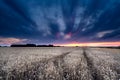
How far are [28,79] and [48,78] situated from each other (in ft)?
3.26

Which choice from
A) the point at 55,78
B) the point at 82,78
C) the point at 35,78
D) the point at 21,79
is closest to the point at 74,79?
the point at 82,78

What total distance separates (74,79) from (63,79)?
598 millimetres

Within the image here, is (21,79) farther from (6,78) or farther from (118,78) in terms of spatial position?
(118,78)

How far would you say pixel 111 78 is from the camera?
7816 mm

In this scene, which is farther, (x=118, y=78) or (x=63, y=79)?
(x=118, y=78)

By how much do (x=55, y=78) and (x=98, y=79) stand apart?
222 centimetres

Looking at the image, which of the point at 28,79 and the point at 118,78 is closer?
the point at 28,79

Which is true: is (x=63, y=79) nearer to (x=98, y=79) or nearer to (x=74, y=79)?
(x=74, y=79)

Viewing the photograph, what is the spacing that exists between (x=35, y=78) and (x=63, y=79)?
141cm

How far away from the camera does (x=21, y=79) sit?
7262 mm

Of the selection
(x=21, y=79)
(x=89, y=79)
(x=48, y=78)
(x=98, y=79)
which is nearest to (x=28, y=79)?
(x=21, y=79)

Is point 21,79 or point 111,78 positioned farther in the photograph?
point 111,78

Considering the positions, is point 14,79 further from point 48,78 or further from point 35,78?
point 48,78

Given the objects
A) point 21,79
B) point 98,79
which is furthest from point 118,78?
point 21,79
